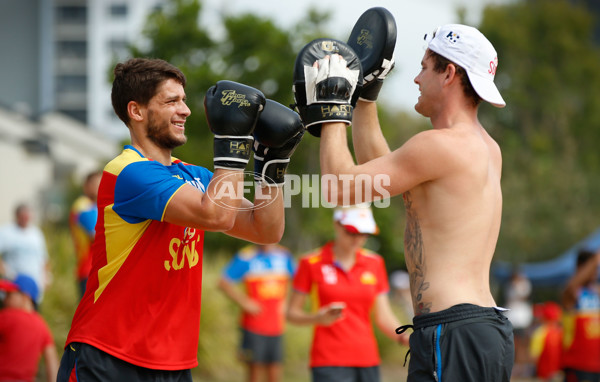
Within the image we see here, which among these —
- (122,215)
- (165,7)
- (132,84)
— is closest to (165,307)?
(122,215)

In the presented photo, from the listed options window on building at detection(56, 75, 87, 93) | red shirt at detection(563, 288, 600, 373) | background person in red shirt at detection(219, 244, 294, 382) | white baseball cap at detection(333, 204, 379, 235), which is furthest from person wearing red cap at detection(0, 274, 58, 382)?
window on building at detection(56, 75, 87, 93)

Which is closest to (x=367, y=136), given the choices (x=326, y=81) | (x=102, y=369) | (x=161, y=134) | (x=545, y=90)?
(x=326, y=81)

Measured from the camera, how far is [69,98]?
256 ft

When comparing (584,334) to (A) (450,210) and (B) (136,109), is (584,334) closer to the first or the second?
(A) (450,210)

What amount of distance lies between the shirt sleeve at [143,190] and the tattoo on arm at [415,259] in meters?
1.00

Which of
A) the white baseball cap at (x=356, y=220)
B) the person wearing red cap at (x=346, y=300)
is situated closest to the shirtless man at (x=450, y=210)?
the person wearing red cap at (x=346, y=300)

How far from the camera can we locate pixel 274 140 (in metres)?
3.34

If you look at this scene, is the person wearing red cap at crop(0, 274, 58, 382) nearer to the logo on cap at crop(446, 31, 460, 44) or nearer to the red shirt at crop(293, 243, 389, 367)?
the red shirt at crop(293, 243, 389, 367)

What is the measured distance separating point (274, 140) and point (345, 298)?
307 cm

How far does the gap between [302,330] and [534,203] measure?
20.3 m

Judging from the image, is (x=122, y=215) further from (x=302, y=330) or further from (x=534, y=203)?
(x=534, y=203)

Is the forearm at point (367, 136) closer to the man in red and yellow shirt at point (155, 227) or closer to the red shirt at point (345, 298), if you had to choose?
the man in red and yellow shirt at point (155, 227)

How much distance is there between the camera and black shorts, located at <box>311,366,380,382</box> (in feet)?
19.3

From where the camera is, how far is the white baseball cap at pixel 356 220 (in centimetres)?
616
